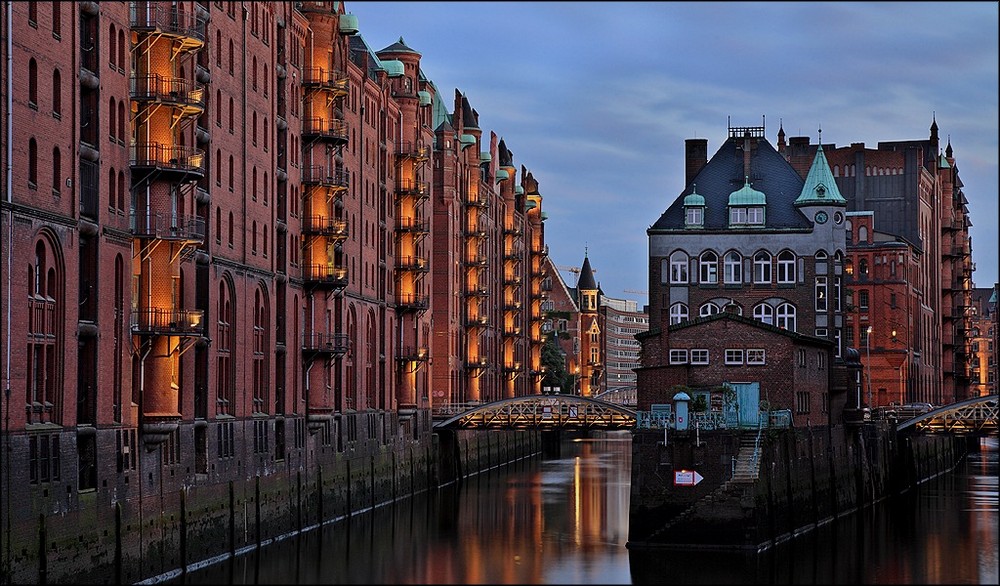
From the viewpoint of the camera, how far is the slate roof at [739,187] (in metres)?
100

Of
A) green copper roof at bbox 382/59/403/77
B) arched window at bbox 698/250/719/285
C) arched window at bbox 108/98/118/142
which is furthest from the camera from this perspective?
green copper roof at bbox 382/59/403/77

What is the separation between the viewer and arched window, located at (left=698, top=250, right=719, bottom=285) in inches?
3917

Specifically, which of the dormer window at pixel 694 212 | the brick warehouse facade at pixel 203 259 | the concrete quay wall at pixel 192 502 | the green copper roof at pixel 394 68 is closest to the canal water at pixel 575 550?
the concrete quay wall at pixel 192 502

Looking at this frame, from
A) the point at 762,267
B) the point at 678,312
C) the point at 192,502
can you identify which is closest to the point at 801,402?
the point at 762,267

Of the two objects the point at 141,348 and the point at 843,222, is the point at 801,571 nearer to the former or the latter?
the point at 141,348

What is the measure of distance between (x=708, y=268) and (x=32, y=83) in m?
53.9

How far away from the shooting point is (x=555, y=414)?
333 feet

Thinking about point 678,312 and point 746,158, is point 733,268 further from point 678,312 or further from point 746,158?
point 746,158

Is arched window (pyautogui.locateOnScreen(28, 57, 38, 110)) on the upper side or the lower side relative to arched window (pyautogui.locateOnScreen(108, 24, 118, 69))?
lower

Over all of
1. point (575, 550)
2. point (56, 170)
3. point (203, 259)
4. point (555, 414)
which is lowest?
point (575, 550)

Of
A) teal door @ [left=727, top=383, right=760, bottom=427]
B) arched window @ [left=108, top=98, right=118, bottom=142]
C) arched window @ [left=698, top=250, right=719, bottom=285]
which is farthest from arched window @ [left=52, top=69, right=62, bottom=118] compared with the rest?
arched window @ [left=698, top=250, right=719, bottom=285]

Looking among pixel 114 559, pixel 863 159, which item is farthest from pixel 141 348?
pixel 863 159

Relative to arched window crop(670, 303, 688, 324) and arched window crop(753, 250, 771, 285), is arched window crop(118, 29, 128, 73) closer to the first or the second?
arched window crop(670, 303, 688, 324)

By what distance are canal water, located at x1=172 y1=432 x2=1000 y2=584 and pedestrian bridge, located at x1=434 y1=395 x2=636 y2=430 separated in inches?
155
